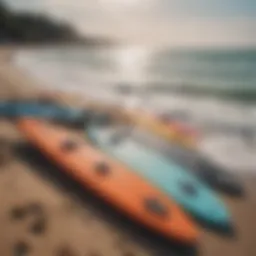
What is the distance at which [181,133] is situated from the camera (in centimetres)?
95

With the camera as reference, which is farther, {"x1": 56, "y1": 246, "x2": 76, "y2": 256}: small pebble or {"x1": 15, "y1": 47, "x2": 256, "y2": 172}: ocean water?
{"x1": 15, "y1": 47, "x2": 256, "y2": 172}: ocean water

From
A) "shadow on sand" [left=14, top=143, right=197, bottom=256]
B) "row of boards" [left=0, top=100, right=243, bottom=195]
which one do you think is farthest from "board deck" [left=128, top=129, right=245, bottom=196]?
"shadow on sand" [left=14, top=143, right=197, bottom=256]

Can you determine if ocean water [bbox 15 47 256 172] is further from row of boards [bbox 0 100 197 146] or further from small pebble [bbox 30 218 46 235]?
small pebble [bbox 30 218 46 235]

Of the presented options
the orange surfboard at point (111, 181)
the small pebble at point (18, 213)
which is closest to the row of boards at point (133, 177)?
the orange surfboard at point (111, 181)

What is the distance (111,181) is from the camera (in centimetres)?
90

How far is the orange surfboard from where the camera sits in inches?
34.1

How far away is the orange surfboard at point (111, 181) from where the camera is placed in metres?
0.87

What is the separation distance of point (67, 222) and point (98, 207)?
0.06 meters

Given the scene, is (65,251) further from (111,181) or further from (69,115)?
(69,115)

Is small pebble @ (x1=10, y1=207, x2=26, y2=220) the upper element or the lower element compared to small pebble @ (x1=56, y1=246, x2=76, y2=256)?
upper

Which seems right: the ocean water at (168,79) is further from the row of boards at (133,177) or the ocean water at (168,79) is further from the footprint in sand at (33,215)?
the footprint in sand at (33,215)

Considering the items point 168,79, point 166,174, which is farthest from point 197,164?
point 168,79

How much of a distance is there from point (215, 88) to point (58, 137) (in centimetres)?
30

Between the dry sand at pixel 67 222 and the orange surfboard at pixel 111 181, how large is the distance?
0.02 metres
